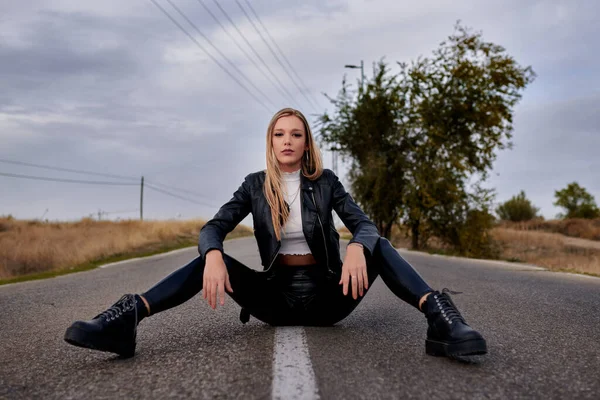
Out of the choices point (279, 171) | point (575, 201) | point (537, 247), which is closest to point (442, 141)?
point (537, 247)

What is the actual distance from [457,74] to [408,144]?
3.26 m

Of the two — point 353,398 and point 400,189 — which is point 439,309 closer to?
point 353,398

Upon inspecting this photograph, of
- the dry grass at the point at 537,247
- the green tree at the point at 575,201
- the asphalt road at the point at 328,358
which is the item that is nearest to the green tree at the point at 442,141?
the dry grass at the point at 537,247

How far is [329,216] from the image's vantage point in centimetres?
384

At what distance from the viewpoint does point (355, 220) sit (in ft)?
12.5

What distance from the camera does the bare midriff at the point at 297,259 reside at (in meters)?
3.80

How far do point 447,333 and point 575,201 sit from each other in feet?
181

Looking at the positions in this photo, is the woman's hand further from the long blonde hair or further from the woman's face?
the woman's face

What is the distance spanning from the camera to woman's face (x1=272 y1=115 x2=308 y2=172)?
389cm

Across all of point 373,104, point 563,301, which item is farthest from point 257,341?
point 373,104

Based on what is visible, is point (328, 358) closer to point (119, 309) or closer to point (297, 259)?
point (297, 259)

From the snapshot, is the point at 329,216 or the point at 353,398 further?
the point at 329,216

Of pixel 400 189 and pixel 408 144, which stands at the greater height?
pixel 408 144

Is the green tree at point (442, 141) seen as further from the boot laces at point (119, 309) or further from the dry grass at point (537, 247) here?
the boot laces at point (119, 309)
